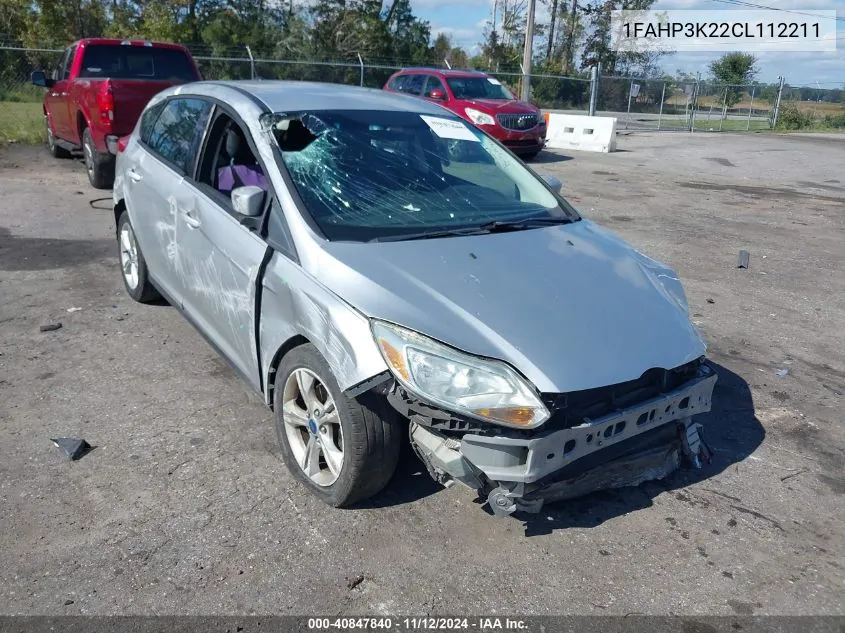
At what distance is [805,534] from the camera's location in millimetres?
3344

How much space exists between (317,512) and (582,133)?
18.2 metres

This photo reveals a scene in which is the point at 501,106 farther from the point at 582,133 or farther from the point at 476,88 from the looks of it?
the point at 582,133

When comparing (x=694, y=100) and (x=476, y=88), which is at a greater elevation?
(x=694, y=100)

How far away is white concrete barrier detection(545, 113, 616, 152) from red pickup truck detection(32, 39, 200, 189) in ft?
38.2

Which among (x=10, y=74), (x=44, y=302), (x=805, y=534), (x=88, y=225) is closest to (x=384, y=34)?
(x=10, y=74)

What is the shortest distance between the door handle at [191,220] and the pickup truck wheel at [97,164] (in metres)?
6.64

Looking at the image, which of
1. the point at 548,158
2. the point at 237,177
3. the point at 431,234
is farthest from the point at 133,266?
the point at 548,158

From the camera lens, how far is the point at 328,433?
10.7 ft

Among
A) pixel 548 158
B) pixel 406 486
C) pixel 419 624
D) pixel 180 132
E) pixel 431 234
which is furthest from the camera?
pixel 548 158

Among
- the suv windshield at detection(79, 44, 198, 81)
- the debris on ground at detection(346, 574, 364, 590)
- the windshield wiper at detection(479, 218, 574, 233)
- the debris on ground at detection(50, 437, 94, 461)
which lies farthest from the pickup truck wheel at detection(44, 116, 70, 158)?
the debris on ground at detection(346, 574, 364, 590)

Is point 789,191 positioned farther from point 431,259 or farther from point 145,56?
point 431,259

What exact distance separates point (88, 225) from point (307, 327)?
20.3 ft

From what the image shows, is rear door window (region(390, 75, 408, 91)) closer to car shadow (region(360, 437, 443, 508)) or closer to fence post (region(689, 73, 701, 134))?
car shadow (region(360, 437, 443, 508))

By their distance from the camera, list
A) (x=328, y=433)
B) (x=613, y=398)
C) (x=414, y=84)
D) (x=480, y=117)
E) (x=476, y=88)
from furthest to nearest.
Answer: (x=414, y=84) → (x=476, y=88) → (x=480, y=117) → (x=328, y=433) → (x=613, y=398)
